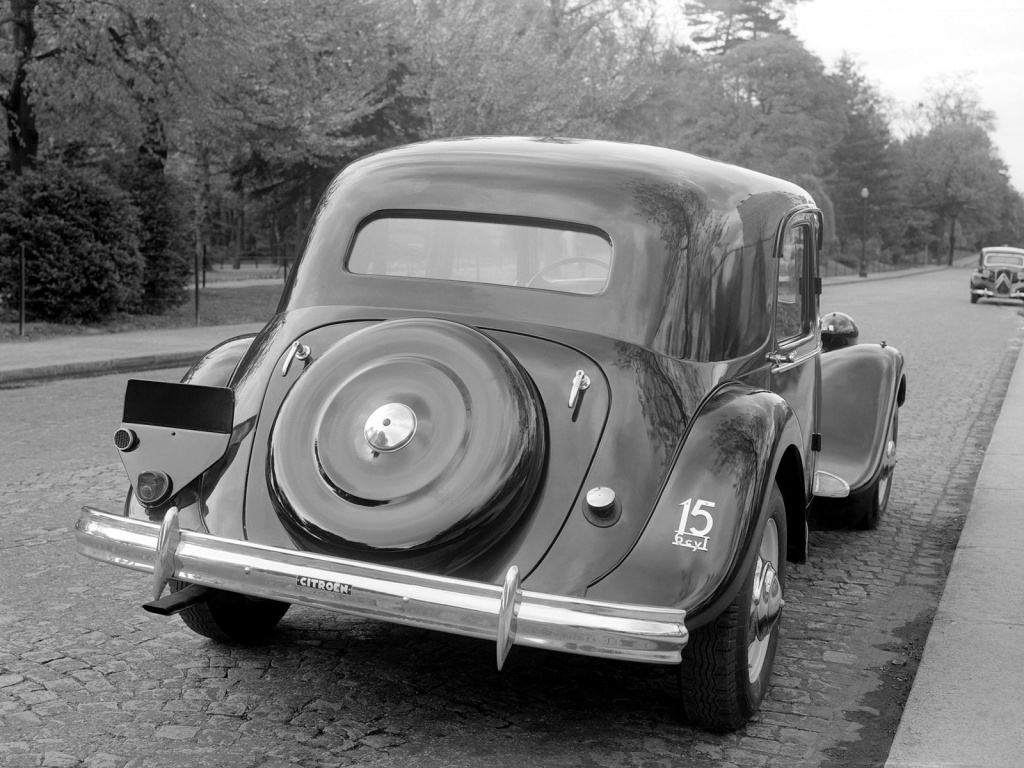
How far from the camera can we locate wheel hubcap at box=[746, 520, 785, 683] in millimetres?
3627

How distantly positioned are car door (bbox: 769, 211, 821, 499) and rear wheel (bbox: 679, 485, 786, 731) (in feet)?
2.34

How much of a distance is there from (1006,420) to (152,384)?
27.1 ft

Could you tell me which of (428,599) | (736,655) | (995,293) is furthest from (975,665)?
(995,293)

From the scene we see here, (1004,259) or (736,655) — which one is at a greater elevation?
(1004,259)

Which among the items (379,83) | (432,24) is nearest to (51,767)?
(379,83)

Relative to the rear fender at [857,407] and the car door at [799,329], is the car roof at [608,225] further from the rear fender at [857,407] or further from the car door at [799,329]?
the rear fender at [857,407]

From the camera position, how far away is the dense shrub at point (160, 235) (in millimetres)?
18938

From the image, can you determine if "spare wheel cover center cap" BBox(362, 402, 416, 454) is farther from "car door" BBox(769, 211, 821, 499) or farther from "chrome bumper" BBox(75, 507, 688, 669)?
"car door" BBox(769, 211, 821, 499)

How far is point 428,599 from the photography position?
10.1 feet

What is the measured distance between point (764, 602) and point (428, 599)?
1221 millimetres

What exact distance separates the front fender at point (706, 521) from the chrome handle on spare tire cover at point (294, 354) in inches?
50.9

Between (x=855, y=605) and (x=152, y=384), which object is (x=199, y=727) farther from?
(x=855, y=605)

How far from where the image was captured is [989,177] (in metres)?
98.2

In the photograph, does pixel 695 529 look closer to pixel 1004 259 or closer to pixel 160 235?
pixel 160 235
